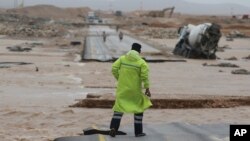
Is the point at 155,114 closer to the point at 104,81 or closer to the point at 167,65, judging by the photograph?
the point at 104,81

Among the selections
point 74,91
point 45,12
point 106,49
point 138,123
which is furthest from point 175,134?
point 45,12

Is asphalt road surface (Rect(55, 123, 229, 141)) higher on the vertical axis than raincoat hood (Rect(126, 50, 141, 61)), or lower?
lower

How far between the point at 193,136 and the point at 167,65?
68.3ft

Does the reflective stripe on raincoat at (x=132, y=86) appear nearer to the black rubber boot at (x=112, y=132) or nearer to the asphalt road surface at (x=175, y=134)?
the black rubber boot at (x=112, y=132)

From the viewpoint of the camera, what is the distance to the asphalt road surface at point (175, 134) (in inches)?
380

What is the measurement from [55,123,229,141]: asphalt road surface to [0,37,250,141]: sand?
133 centimetres

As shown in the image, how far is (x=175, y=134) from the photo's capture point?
9.94 metres

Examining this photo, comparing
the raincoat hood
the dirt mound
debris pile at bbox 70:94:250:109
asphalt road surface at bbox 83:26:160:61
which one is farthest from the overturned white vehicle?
the dirt mound

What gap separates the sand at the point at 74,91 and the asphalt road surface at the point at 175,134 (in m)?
1.33

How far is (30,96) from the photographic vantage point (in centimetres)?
1728

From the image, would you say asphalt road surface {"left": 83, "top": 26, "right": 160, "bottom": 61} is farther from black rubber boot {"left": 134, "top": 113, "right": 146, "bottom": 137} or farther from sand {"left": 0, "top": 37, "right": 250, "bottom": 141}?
black rubber boot {"left": 134, "top": 113, "right": 146, "bottom": 137}

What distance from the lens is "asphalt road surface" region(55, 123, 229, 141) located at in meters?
9.64

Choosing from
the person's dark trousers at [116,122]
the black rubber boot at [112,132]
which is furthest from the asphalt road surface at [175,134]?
the person's dark trousers at [116,122]

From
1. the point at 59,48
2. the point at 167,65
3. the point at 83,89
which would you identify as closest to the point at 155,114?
the point at 83,89
